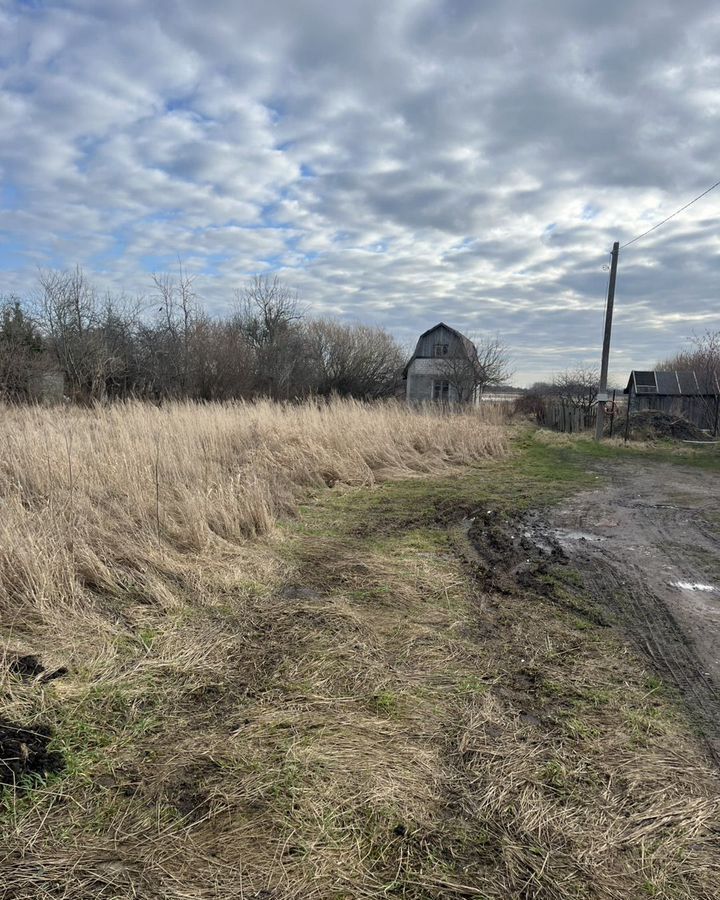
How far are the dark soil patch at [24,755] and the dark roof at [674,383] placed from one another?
85.7 feet

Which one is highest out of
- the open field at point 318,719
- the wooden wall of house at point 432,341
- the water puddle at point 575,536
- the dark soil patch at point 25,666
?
the wooden wall of house at point 432,341

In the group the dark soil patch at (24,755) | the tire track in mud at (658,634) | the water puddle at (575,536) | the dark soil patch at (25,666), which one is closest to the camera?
the dark soil patch at (24,755)

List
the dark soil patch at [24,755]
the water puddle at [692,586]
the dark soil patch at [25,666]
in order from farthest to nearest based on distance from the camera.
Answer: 1. the water puddle at [692,586]
2. the dark soil patch at [25,666]
3. the dark soil patch at [24,755]

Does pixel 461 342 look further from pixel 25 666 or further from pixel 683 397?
pixel 25 666

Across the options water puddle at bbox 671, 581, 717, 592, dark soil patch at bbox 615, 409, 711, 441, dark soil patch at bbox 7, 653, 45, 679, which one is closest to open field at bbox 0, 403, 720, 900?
A: dark soil patch at bbox 7, 653, 45, 679

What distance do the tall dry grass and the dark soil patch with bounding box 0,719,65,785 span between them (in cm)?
120

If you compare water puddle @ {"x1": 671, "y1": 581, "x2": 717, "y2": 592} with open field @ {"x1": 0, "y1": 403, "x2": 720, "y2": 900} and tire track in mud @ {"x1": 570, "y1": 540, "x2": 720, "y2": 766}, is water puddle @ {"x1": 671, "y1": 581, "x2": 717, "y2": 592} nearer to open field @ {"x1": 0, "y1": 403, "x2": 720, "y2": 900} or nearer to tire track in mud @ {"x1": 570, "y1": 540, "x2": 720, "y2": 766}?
tire track in mud @ {"x1": 570, "y1": 540, "x2": 720, "y2": 766}

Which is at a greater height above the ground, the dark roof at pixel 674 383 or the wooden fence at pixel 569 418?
the dark roof at pixel 674 383

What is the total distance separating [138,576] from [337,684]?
192cm

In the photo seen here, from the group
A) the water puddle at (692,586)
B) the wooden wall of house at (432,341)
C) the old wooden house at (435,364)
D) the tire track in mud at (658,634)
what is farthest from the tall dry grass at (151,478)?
the wooden wall of house at (432,341)

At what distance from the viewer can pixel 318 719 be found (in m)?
2.46

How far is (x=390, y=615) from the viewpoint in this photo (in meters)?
3.65

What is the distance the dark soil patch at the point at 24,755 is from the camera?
6.78ft

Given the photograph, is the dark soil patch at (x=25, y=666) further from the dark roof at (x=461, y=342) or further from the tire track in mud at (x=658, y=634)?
the dark roof at (x=461, y=342)
